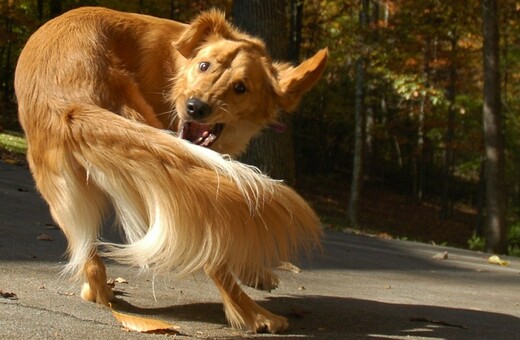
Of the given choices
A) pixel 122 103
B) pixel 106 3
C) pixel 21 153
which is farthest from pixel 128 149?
pixel 106 3

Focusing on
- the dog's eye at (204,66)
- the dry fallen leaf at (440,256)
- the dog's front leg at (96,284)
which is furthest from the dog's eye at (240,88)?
the dry fallen leaf at (440,256)

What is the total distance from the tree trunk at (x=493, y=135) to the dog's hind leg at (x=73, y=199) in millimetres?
14544

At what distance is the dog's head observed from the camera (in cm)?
462

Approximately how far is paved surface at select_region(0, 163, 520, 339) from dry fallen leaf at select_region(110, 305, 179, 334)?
0.15 ft

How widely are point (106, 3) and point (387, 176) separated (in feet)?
58.9

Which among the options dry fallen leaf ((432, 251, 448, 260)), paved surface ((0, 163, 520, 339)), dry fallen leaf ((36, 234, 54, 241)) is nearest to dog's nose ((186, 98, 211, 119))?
paved surface ((0, 163, 520, 339))

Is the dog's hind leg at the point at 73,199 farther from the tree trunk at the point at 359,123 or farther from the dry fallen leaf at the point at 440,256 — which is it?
the tree trunk at the point at 359,123

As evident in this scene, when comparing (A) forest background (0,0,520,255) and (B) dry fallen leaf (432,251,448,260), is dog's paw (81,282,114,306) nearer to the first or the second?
(B) dry fallen leaf (432,251,448,260)

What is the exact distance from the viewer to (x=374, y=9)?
24.8 meters

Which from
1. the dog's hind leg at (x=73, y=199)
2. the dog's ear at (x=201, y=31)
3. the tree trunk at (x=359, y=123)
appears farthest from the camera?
the tree trunk at (x=359, y=123)

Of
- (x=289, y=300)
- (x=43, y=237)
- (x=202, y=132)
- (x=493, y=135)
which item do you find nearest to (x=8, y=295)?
(x=202, y=132)

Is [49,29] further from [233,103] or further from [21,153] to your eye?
[21,153]

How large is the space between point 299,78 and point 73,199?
64.4 inches

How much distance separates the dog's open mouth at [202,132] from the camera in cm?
468
